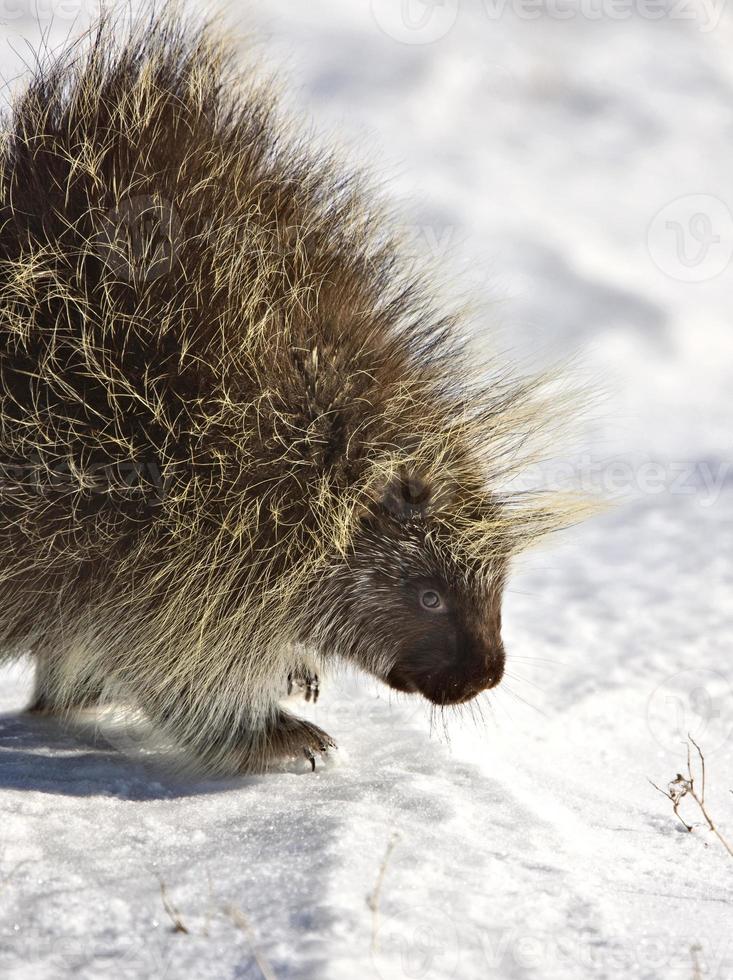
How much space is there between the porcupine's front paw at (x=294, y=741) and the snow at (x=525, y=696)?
53 millimetres

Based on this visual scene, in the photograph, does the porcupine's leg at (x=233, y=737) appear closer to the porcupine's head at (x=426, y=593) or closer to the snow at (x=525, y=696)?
the snow at (x=525, y=696)

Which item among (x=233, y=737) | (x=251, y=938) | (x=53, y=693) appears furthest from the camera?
(x=53, y=693)

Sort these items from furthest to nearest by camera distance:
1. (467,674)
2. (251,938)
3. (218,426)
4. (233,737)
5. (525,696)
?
(525,696), (233,737), (467,674), (218,426), (251,938)

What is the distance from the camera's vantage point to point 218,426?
2.39 m

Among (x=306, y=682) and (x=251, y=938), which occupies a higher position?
(x=306, y=682)

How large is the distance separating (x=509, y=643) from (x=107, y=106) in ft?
7.49

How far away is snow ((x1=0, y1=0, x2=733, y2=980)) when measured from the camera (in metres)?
1.74

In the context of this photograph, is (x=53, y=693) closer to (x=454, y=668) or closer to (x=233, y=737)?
(x=233, y=737)

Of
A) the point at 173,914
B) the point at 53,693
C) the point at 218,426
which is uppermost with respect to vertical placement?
the point at 218,426

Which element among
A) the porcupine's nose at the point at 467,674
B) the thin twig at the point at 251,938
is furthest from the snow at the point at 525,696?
the porcupine's nose at the point at 467,674

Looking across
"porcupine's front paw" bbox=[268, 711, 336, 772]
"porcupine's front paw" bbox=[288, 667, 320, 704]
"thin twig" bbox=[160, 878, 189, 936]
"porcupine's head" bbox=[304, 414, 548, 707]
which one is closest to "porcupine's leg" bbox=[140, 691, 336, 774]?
"porcupine's front paw" bbox=[268, 711, 336, 772]

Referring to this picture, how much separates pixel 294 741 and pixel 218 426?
0.83 meters

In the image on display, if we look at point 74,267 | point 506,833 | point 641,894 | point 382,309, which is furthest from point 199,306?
point 641,894

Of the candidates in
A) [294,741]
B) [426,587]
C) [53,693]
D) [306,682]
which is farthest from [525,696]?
[53,693]
